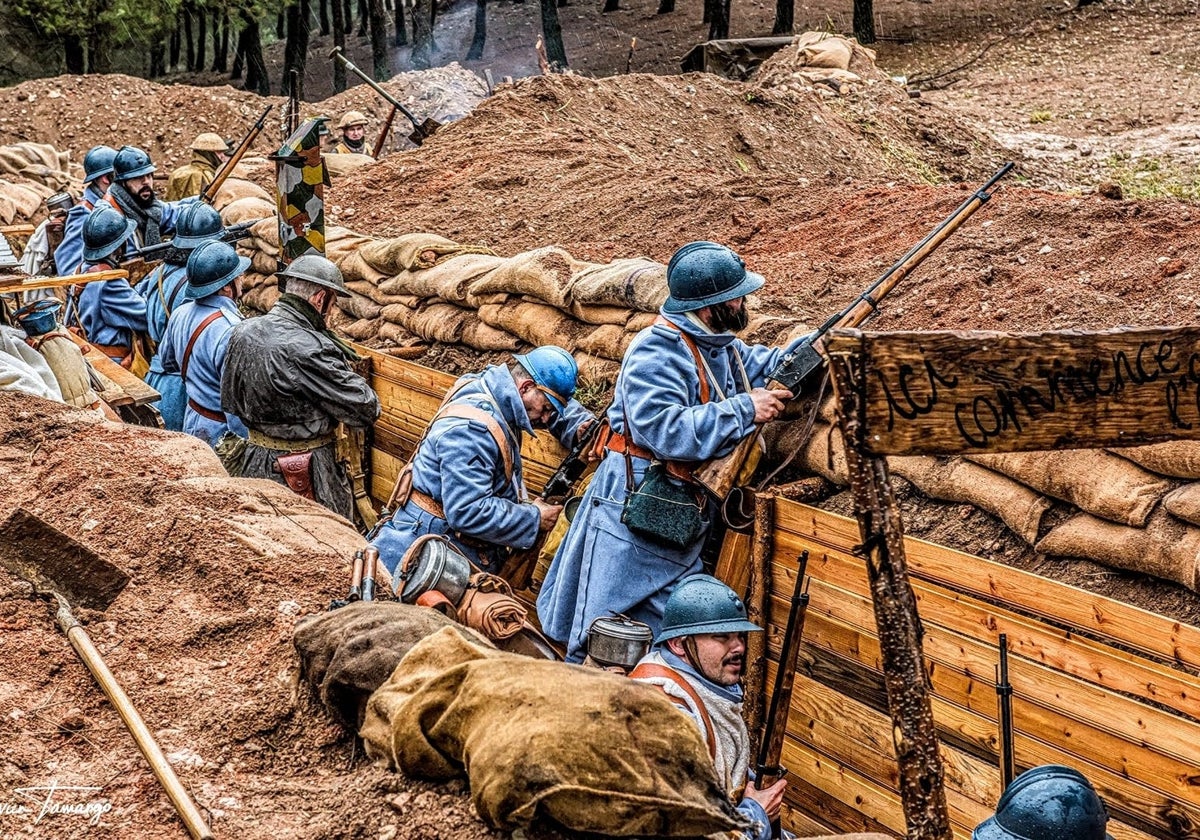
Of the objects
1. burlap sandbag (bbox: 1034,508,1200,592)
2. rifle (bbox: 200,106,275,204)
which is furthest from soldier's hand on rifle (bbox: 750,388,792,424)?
rifle (bbox: 200,106,275,204)

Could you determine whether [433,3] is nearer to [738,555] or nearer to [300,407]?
[300,407]

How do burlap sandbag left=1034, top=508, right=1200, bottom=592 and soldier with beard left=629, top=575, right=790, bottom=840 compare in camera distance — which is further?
burlap sandbag left=1034, top=508, right=1200, bottom=592

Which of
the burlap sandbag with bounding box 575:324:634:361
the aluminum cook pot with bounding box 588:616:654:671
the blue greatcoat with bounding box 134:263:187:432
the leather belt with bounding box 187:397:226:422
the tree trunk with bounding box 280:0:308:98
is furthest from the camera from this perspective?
the tree trunk with bounding box 280:0:308:98

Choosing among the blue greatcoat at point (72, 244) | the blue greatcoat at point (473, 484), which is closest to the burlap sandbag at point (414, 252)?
the blue greatcoat at point (72, 244)

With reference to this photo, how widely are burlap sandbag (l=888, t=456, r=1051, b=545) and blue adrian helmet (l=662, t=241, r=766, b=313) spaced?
29.5 inches

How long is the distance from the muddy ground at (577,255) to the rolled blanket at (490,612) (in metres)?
0.54

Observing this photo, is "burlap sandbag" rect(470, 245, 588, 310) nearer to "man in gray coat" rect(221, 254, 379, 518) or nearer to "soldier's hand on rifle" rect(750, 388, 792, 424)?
"man in gray coat" rect(221, 254, 379, 518)

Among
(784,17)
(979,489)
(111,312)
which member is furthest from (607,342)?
(784,17)

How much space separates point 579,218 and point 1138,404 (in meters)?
Result: 6.21

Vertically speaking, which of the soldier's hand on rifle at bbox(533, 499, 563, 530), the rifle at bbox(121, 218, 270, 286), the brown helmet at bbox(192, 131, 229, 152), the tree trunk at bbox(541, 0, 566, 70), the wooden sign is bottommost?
the soldier's hand on rifle at bbox(533, 499, 563, 530)

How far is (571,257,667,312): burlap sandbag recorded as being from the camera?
215 inches

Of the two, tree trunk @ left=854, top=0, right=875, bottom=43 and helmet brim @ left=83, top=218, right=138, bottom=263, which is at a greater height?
tree trunk @ left=854, top=0, right=875, bottom=43

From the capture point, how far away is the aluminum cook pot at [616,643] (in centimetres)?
372

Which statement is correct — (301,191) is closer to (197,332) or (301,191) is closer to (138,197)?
(197,332)
